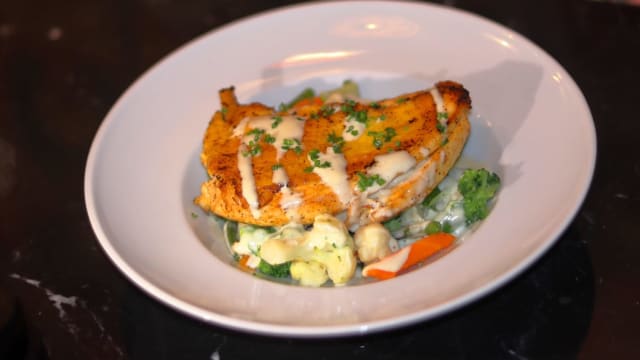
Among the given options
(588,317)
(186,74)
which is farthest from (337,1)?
(588,317)

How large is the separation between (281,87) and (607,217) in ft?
5.10

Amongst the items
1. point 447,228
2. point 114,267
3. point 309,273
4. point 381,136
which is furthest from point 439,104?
point 114,267

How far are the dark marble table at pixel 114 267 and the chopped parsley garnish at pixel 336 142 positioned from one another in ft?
2.40

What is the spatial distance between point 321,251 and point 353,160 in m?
0.39

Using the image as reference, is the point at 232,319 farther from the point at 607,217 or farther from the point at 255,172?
the point at 607,217

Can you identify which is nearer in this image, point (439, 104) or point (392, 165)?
point (392, 165)

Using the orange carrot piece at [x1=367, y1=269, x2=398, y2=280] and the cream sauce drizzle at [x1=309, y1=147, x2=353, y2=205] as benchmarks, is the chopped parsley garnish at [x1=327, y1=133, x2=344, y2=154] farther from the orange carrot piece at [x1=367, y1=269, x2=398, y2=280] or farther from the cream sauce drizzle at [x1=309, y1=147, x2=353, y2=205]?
the orange carrot piece at [x1=367, y1=269, x2=398, y2=280]

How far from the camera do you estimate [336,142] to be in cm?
295

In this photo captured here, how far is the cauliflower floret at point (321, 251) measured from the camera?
8.76 ft

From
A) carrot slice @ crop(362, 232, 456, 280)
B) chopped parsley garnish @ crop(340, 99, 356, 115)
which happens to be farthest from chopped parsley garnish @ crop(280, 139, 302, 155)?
carrot slice @ crop(362, 232, 456, 280)

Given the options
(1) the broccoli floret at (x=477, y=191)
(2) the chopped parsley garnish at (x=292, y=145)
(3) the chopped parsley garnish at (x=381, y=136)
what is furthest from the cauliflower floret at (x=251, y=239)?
(1) the broccoli floret at (x=477, y=191)

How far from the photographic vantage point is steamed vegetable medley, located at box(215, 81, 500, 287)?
2.69 m

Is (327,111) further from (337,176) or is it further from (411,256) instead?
(411,256)

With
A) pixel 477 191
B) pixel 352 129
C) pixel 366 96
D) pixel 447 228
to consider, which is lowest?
pixel 447 228
